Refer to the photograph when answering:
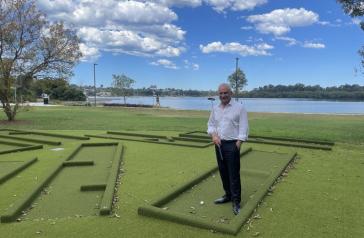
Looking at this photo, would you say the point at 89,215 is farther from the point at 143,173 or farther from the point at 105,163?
the point at 105,163

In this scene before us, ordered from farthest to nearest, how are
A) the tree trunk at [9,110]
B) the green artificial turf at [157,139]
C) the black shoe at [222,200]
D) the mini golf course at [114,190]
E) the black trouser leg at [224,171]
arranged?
1. the tree trunk at [9,110]
2. the green artificial turf at [157,139]
3. the black shoe at [222,200]
4. the black trouser leg at [224,171]
5. the mini golf course at [114,190]

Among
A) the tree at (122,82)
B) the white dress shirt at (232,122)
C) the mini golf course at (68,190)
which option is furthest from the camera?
the tree at (122,82)

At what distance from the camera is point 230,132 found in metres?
5.55

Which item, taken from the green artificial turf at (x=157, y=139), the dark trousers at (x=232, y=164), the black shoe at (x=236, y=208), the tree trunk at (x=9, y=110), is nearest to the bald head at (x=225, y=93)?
the dark trousers at (x=232, y=164)

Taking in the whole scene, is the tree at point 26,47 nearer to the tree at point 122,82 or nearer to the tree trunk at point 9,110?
the tree trunk at point 9,110

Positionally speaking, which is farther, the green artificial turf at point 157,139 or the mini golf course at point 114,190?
the green artificial turf at point 157,139

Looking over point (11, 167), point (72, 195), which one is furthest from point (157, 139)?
point (72, 195)

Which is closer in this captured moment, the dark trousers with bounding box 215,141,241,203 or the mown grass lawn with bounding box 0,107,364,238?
the mown grass lawn with bounding box 0,107,364,238

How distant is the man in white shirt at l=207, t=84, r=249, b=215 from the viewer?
549cm

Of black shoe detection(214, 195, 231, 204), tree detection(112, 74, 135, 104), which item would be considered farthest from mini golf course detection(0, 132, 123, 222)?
tree detection(112, 74, 135, 104)

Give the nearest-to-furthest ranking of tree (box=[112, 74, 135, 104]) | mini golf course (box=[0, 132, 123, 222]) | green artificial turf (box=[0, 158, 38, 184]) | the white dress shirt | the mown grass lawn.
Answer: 1. the mown grass lawn
2. the white dress shirt
3. mini golf course (box=[0, 132, 123, 222])
4. green artificial turf (box=[0, 158, 38, 184])
5. tree (box=[112, 74, 135, 104])

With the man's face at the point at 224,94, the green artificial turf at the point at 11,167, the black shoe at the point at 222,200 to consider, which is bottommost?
the black shoe at the point at 222,200

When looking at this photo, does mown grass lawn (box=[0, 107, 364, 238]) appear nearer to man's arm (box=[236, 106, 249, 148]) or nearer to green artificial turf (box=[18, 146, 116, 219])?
green artificial turf (box=[18, 146, 116, 219])

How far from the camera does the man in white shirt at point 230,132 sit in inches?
216
